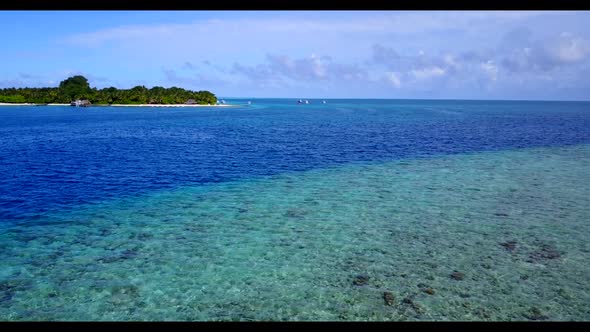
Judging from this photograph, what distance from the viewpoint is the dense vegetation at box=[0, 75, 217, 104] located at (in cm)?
15125

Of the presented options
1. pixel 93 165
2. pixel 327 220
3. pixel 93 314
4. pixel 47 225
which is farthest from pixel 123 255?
pixel 93 165

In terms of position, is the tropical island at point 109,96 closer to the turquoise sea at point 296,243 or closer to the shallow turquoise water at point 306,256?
the turquoise sea at point 296,243

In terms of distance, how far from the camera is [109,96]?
502ft

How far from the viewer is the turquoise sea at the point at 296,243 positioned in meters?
9.08

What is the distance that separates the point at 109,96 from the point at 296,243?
159m

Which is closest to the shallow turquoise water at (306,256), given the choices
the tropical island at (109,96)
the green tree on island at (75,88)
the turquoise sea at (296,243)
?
the turquoise sea at (296,243)

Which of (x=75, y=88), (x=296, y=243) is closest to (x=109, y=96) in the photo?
(x=75, y=88)

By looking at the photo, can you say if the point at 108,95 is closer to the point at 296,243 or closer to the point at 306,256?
the point at 296,243

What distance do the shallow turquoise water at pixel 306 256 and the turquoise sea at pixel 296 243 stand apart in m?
0.05

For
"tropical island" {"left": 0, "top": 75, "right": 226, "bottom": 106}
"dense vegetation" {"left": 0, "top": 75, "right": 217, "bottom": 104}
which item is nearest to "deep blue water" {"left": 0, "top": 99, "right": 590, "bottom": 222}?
"tropical island" {"left": 0, "top": 75, "right": 226, "bottom": 106}

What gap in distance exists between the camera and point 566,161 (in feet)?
101

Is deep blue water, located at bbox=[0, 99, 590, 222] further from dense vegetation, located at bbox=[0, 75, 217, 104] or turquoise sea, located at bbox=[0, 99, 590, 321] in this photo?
dense vegetation, located at bbox=[0, 75, 217, 104]

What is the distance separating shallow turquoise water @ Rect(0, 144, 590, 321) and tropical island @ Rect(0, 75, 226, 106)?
141672 millimetres
